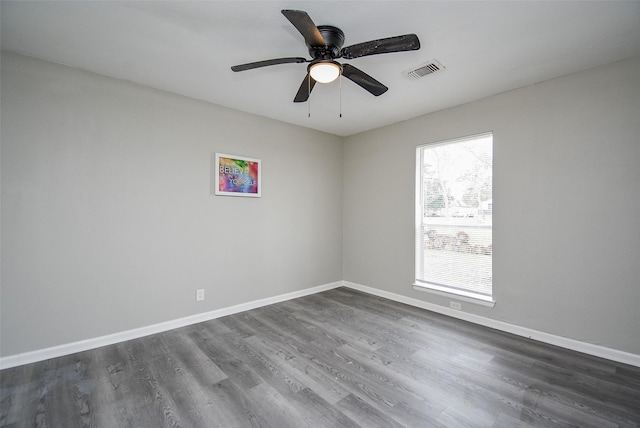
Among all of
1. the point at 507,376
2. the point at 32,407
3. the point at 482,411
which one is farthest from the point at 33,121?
the point at 507,376

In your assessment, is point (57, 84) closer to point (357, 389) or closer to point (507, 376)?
point (357, 389)

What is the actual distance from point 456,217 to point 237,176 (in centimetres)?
287

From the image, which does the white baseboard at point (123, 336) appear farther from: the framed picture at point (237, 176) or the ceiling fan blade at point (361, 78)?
the ceiling fan blade at point (361, 78)

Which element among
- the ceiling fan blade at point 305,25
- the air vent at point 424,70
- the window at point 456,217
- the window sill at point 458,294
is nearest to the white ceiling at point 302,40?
the air vent at point 424,70

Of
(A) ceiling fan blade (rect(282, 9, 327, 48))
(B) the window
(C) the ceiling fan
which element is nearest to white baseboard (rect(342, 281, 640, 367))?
(B) the window

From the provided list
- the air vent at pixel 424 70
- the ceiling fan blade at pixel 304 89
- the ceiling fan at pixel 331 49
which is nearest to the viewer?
the ceiling fan at pixel 331 49

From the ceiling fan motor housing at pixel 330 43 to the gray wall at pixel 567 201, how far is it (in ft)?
4.16

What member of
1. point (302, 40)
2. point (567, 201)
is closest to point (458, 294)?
point (567, 201)

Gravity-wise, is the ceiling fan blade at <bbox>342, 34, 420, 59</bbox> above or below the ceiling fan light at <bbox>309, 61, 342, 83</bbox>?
above

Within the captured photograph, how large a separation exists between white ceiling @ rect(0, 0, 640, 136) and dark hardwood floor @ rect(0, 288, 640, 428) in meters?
2.63

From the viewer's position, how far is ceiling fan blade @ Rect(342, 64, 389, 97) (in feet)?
6.84

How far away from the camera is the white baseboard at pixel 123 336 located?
234 cm

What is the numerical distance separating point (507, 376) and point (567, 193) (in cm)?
181

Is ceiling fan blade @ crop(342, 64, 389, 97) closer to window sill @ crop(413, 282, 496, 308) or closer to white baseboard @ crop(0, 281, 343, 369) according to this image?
window sill @ crop(413, 282, 496, 308)
